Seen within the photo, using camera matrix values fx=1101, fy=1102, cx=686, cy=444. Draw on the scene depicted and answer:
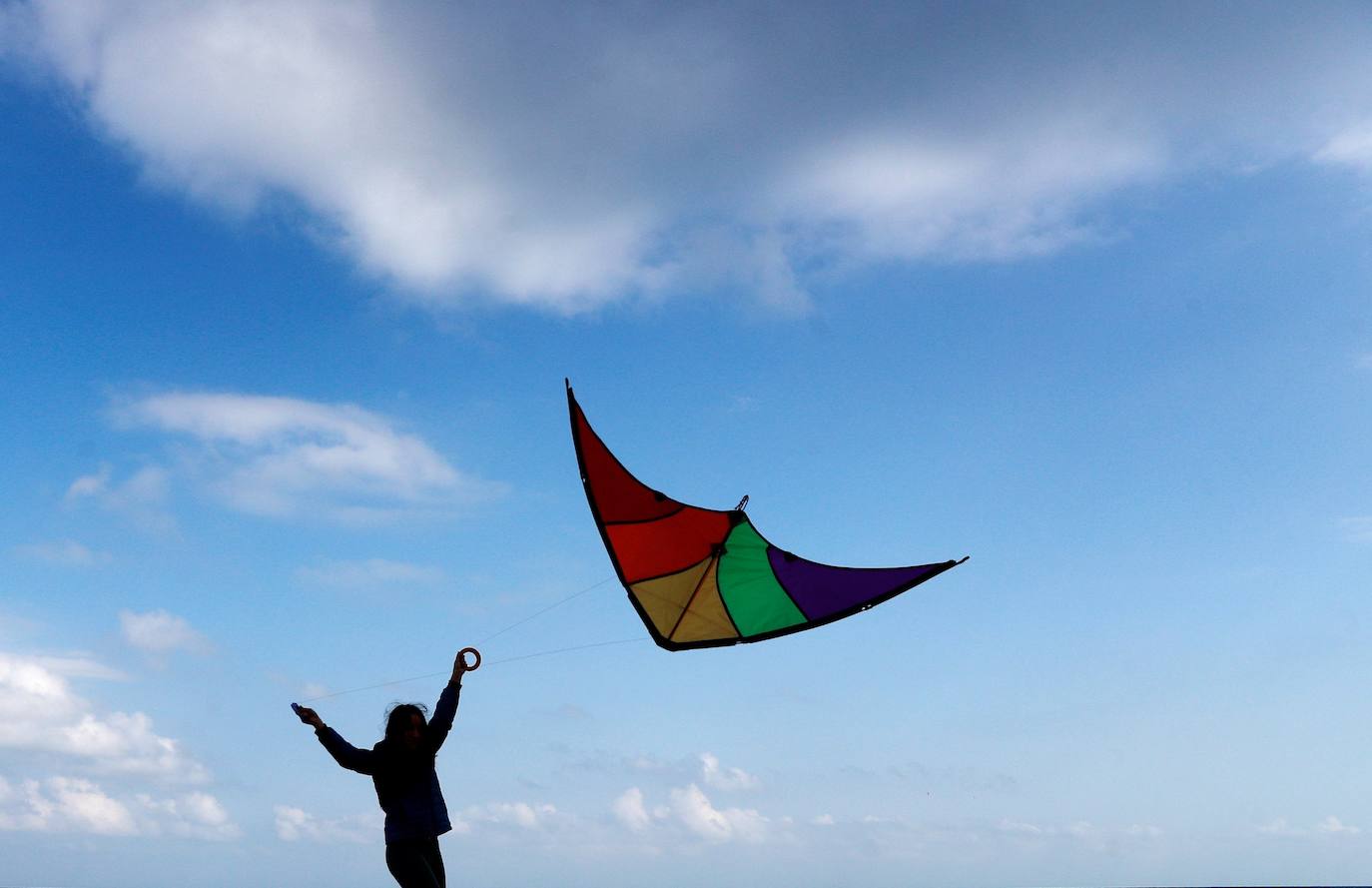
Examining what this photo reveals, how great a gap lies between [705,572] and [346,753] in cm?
638

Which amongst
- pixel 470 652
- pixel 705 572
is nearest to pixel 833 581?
pixel 705 572

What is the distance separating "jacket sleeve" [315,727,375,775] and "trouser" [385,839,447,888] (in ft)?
1.42

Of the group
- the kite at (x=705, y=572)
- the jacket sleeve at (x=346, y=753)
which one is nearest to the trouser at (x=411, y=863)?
the jacket sleeve at (x=346, y=753)

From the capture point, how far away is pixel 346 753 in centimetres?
609

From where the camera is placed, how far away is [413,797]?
596cm

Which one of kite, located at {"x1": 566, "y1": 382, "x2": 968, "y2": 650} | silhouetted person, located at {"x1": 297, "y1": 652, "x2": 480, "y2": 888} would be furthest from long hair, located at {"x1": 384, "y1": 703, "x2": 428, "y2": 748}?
kite, located at {"x1": 566, "y1": 382, "x2": 968, "y2": 650}

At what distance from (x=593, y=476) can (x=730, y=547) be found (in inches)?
68.8

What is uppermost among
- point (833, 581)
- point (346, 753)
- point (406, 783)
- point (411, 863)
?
point (833, 581)

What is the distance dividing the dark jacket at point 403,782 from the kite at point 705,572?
5.22m

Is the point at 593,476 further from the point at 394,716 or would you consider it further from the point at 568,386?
the point at 394,716

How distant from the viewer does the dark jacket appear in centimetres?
593

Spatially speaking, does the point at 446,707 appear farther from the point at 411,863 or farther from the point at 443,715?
the point at 411,863

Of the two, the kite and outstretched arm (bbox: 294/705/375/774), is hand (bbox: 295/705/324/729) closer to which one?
outstretched arm (bbox: 294/705/375/774)

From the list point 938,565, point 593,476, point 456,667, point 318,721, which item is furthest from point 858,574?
point 318,721
